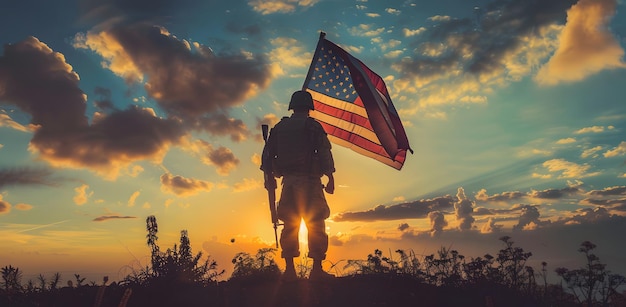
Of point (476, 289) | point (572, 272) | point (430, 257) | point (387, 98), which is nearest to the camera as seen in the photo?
point (572, 272)

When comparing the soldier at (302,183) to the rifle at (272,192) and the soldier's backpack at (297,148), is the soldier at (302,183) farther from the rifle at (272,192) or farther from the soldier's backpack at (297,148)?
the rifle at (272,192)

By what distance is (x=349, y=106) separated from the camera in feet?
35.3

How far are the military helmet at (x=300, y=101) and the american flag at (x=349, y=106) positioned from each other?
1002 mm

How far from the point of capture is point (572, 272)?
7.84 metres

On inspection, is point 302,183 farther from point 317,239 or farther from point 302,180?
point 317,239

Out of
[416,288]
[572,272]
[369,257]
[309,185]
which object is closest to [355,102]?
[309,185]

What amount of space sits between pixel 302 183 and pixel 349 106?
7.85 feet

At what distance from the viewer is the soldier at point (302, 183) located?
9.12 metres

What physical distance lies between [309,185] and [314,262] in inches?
54.3

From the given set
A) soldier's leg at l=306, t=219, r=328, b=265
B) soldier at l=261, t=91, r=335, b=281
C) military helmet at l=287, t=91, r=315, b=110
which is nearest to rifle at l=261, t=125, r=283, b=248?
soldier at l=261, t=91, r=335, b=281

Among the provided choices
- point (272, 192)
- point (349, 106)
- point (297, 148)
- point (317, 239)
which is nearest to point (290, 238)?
point (317, 239)

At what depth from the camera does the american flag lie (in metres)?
10.5

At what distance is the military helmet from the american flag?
39.4 inches

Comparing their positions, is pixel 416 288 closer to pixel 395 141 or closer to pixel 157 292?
pixel 395 141
